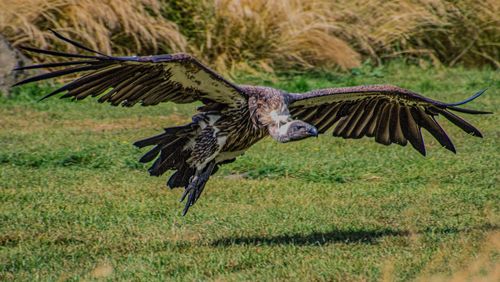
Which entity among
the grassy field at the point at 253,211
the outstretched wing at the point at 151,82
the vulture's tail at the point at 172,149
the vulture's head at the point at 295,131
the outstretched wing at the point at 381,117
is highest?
the outstretched wing at the point at 151,82

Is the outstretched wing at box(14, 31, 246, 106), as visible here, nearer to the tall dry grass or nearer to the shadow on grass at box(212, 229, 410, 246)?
the shadow on grass at box(212, 229, 410, 246)

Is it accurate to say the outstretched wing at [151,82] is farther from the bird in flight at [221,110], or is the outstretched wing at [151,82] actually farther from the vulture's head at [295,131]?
the vulture's head at [295,131]

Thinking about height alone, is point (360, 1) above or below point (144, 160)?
below

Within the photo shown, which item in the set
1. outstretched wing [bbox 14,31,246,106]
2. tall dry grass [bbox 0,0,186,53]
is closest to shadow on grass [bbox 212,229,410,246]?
outstretched wing [bbox 14,31,246,106]

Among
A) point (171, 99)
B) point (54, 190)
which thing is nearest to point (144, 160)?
point (171, 99)

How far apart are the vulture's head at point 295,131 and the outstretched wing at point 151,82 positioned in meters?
0.38

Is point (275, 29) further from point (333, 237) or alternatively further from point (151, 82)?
point (151, 82)

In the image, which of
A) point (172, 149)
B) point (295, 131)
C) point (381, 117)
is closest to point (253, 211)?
point (172, 149)

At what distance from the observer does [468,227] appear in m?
6.98

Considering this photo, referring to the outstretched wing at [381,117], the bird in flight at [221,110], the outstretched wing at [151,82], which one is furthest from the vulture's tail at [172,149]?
the outstretched wing at [381,117]

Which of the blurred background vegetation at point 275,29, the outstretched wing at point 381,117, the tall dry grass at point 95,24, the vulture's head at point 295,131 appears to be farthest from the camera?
the blurred background vegetation at point 275,29

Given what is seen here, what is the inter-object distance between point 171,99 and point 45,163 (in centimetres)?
281

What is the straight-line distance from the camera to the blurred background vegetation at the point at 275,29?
13516 millimetres

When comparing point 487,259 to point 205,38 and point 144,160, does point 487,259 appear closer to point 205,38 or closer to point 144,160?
point 144,160
